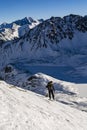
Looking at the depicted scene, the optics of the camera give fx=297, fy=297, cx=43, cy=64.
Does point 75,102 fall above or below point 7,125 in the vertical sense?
below

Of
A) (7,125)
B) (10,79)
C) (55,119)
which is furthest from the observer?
(10,79)

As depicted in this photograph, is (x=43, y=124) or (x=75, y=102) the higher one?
(x=43, y=124)

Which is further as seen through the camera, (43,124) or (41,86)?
(41,86)

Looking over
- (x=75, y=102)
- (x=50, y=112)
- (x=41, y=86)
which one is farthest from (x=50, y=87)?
(x=41, y=86)

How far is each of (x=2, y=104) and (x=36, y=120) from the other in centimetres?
332

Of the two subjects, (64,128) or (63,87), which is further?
(63,87)

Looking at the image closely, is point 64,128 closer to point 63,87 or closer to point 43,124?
point 43,124

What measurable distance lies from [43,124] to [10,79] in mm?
117880

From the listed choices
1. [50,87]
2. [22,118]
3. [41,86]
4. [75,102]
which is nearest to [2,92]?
[22,118]

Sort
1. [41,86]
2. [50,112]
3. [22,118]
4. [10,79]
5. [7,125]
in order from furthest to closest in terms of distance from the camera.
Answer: [10,79], [41,86], [50,112], [22,118], [7,125]

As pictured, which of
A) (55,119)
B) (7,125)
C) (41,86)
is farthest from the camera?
A: (41,86)

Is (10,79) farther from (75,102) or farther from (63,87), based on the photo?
(75,102)

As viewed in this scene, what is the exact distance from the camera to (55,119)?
27062mm

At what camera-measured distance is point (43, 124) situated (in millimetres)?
24688
